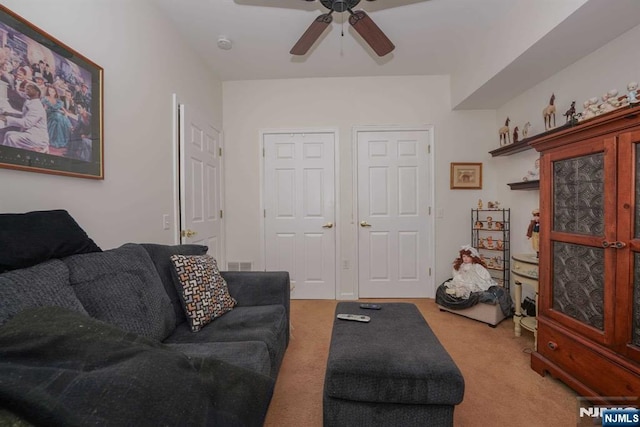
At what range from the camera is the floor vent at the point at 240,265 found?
3.49m

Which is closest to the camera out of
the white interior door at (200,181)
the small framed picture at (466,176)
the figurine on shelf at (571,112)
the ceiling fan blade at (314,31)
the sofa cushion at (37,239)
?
the sofa cushion at (37,239)

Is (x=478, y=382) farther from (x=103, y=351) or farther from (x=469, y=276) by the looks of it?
(x=103, y=351)

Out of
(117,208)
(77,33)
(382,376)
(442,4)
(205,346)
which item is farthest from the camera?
(442,4)

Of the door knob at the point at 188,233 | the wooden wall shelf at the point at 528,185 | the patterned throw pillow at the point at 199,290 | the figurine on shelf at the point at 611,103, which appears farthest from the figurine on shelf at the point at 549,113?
the door knob at the point at 188,233

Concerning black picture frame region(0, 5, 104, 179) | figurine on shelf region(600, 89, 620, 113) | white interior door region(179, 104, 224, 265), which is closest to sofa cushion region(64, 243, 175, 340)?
black picture frame region(0, 5, 104, 179)

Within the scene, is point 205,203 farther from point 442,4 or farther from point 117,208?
point 442,4

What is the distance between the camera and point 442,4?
2.18 metres

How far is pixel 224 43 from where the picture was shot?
2.64 metres

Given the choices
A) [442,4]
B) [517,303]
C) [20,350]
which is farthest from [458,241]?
[20,350]

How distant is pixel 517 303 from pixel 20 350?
307 cm

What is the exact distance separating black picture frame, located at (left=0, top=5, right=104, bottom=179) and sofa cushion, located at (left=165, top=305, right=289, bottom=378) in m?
1.06

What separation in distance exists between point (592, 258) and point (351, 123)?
2.58 meters

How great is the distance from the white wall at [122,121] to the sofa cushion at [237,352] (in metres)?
0.89

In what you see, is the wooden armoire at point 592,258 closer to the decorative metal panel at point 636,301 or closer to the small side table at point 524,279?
the decorative metal panel at point 636,301
